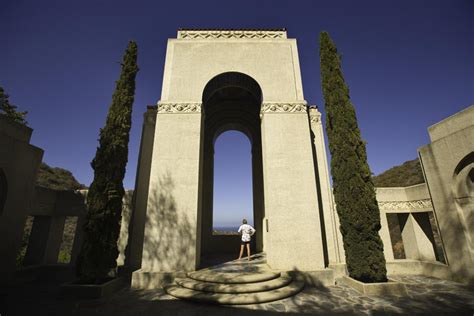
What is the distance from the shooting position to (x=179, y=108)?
928cm

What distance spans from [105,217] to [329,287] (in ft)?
27.1

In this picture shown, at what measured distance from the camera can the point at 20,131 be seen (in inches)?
344

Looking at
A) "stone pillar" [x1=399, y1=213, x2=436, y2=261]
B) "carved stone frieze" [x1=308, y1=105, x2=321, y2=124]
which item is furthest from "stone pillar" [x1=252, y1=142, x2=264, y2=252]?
"stone pillar" [x1=399, y1=213, x2=436, y2=261]

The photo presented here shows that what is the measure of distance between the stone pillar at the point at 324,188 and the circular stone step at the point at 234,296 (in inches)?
139

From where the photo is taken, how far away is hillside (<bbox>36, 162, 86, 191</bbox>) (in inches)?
1027

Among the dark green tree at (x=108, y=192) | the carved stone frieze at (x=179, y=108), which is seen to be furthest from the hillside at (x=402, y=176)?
the dark green tree at (x=108, y=192)

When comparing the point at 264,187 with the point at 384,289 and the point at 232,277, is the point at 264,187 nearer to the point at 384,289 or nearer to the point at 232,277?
the point at 232,277

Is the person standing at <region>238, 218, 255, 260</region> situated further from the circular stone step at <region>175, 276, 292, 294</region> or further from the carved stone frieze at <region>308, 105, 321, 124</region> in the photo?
the carved stone frieze at <region>308, 105, 321, 124</region>

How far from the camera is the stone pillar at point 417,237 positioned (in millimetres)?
10532

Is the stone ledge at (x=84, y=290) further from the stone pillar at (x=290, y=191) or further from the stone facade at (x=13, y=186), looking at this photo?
the stone pillar at (x=290, y=191)

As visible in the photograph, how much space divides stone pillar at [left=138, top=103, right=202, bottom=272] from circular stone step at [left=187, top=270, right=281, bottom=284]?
662 mm

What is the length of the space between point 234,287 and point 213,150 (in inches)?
382

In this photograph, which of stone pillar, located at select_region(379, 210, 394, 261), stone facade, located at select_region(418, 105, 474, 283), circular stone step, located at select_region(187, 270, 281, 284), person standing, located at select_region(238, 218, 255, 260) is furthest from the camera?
stone pillar, located at select_region(379, 210, 394, 261)

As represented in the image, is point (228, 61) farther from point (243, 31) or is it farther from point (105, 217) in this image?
point (105, 217)
